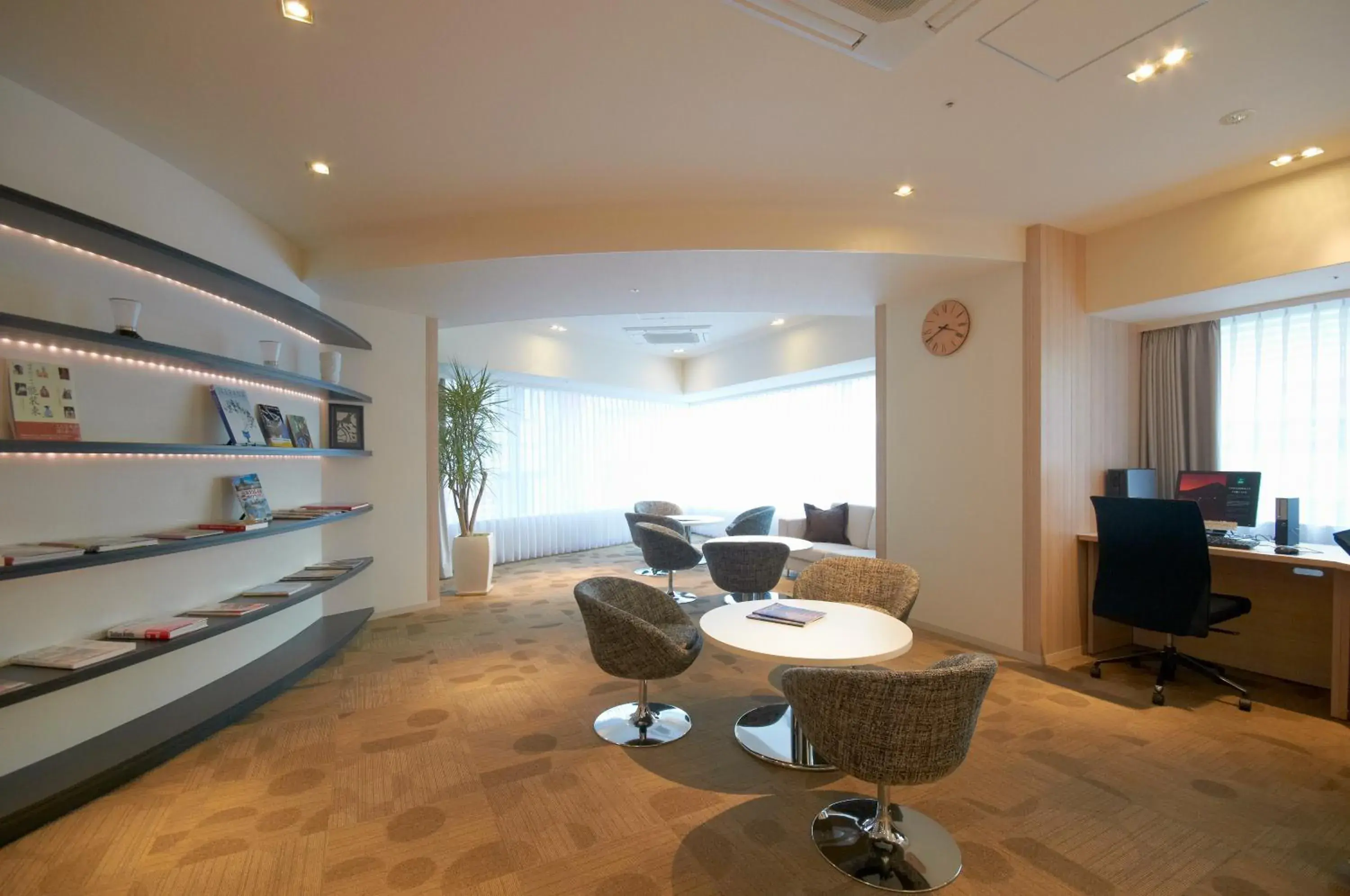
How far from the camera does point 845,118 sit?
109 inches

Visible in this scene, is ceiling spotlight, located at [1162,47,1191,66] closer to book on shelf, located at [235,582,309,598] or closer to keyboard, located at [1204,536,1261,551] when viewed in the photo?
keyboard, located at [1204,536,1261,551]

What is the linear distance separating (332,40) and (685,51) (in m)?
1.37

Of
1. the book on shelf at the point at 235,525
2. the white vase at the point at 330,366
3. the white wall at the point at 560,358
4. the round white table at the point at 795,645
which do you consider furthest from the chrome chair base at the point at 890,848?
the white wall at the point at 560,358

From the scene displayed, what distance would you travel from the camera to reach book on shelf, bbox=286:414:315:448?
4.04 metres

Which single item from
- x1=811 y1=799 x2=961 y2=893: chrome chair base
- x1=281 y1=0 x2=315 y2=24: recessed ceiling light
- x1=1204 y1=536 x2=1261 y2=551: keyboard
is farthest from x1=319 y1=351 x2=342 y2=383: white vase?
x1=1204 y1=536 x2=1261 y2=551: keyboard

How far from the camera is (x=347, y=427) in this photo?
15.7 feet

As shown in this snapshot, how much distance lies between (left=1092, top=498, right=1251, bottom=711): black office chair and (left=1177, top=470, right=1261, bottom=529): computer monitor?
1.60ft

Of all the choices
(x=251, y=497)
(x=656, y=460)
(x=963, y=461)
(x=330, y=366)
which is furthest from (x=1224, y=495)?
(x=656, y=460)

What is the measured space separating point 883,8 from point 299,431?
4275 millimetres

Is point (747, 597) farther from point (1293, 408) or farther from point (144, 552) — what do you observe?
point (144, 552)

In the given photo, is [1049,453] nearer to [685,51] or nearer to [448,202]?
[685,51]

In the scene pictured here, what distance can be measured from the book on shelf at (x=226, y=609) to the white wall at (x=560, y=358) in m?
3.47

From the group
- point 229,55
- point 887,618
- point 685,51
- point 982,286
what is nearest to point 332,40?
point 229,55

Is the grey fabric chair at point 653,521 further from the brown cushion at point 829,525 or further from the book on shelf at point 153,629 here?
the book on shelf at point 153,629
